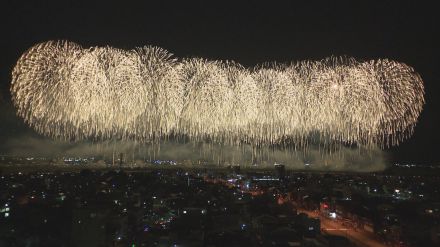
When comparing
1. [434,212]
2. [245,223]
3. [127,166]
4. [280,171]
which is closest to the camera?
[245,223]

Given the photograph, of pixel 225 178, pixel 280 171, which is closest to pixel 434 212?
pixel 280 171

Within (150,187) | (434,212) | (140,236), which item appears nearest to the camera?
(140,236)

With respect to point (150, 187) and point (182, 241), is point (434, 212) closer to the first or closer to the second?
point (182, 241)

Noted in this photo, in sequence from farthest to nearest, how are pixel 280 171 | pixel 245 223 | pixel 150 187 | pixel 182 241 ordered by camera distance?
pixel 280 171 < pixel 150 187 < pixel 245 223 < pixel 182 241

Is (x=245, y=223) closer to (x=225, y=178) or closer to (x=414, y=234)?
(x=414, y=234)

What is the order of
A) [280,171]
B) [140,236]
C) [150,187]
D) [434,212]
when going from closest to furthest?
[140,236], [434,212], [150,187], [280,171]

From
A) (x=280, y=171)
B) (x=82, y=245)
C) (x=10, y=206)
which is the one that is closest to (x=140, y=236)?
(x=82, y=245)

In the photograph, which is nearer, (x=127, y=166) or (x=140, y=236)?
(x=140, y=236)

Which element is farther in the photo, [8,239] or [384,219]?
[384,219]
